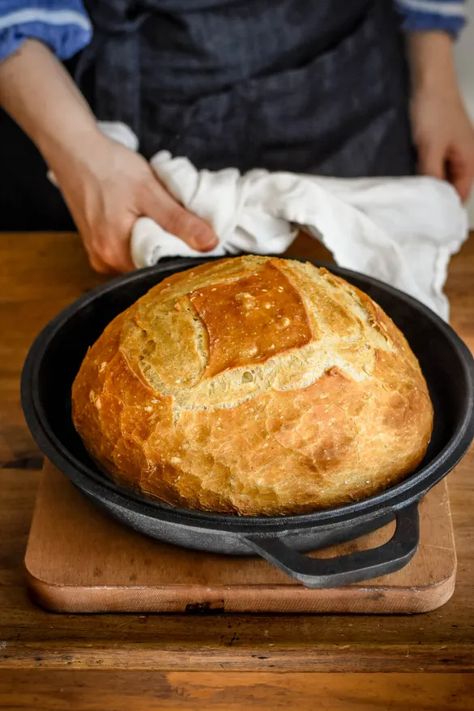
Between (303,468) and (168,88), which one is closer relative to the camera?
(303,468)

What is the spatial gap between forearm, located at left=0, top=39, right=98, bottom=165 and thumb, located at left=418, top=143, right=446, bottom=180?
2.04 feet

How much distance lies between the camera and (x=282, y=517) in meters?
0.72

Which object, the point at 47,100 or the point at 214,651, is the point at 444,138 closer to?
the point at 47,100

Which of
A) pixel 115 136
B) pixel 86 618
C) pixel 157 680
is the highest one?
pixel 115 136

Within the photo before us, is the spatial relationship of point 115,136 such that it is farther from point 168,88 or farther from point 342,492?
point 342,492

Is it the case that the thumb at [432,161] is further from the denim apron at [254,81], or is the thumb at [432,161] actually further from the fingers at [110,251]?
the fingers at [110,251]

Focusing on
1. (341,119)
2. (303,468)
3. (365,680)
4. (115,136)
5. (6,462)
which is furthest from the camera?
(341,119)

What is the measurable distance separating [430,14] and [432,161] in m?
0.26

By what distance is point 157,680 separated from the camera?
92 centimetres

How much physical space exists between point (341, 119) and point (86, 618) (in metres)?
0.97

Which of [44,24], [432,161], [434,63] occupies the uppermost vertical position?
[44,24]

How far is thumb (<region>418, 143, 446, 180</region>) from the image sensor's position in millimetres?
1444

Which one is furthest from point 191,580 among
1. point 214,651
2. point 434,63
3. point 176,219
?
point 434,63

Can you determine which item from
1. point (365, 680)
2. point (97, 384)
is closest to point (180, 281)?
point (97, 384)
